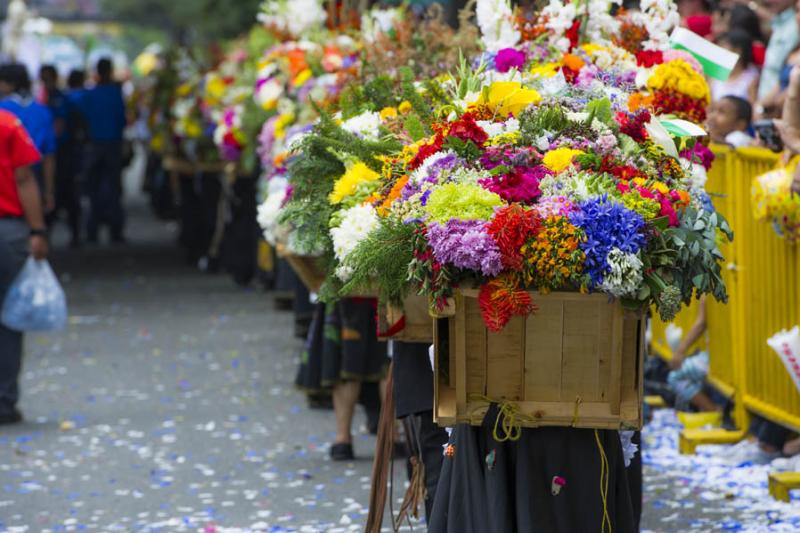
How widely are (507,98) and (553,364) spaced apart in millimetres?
987

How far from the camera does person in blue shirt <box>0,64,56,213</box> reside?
34.2 ft

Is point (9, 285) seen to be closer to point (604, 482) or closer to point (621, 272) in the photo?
point (604, 482)

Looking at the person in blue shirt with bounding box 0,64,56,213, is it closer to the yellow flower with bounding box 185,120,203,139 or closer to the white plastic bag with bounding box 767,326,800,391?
the yellow flower with bounding box 185,120,203,139

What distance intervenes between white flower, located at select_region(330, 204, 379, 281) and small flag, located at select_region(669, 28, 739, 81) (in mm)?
1831

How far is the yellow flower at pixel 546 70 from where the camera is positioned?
5.55m

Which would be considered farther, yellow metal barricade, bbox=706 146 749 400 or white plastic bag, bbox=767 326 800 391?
yellow metal barricade, bbox=706 146 749 400

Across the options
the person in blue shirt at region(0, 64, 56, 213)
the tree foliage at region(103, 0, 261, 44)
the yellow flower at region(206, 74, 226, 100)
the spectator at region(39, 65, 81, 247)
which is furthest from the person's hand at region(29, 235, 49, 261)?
the tree foliage at region(103, 0, 261, 44)

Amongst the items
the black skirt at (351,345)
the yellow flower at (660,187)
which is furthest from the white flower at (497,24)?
the black skirt at (351,345)

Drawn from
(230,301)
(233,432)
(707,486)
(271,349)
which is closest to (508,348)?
(707,486)

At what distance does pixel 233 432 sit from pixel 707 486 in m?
2.95

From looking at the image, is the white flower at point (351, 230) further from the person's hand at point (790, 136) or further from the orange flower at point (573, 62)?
the person's hand at point (790, 136)

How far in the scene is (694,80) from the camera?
19.2 feet

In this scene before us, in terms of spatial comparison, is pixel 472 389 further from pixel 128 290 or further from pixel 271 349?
pixel 128 290

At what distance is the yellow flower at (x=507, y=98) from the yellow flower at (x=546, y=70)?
1.45ft
